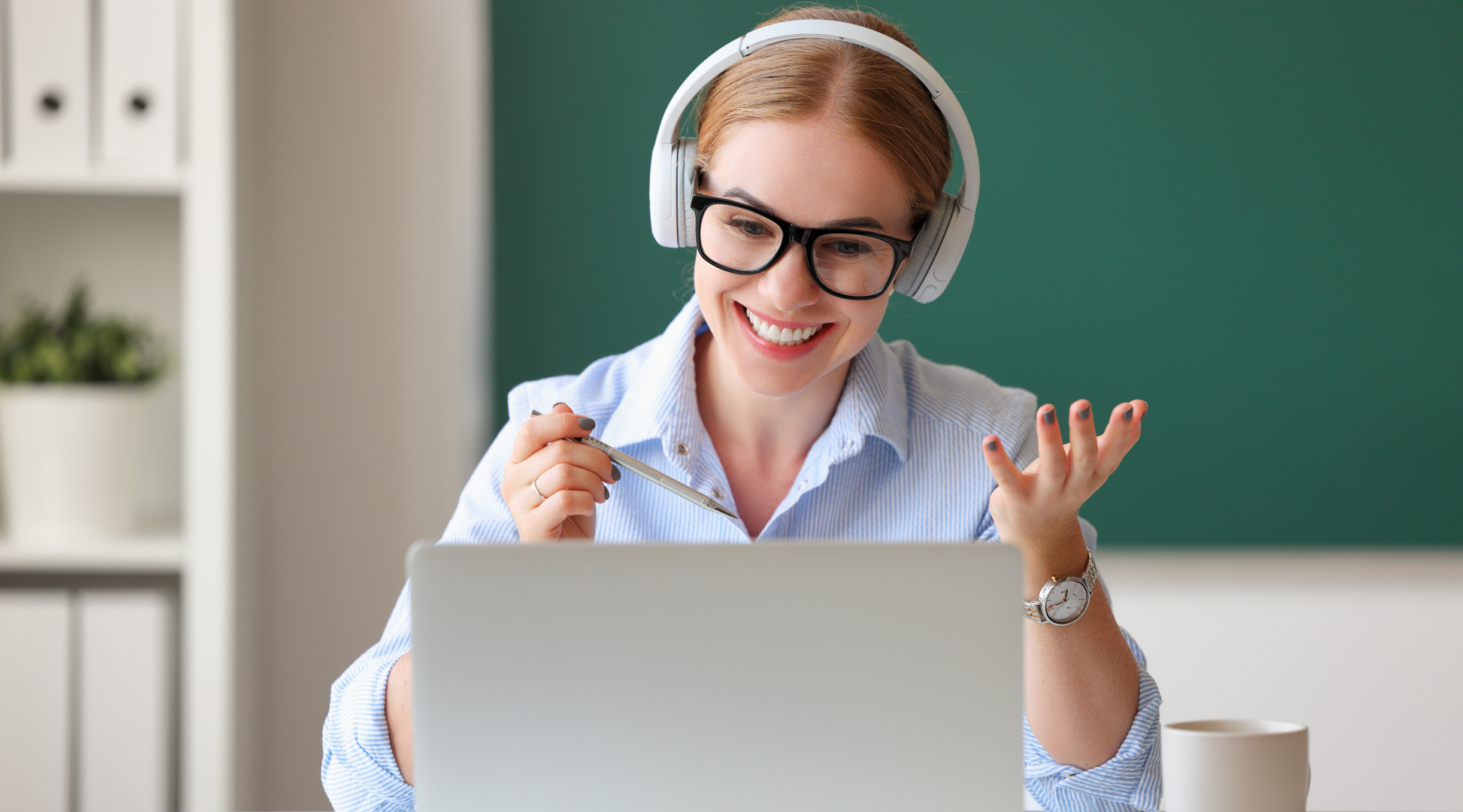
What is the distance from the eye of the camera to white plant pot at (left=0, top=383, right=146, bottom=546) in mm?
1777

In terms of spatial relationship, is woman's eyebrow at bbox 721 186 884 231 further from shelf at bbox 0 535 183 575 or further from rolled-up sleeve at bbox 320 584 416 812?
shelf at bbox 0 535 183 575

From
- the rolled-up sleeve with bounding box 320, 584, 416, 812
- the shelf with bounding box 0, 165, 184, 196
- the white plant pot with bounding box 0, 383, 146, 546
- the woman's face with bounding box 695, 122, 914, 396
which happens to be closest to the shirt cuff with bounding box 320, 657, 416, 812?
the rolled-up sleeve with bounding box 320, 584, 416, 812

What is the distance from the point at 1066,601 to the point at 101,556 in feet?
5.05

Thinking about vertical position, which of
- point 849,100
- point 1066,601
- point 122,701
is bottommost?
point 122,701

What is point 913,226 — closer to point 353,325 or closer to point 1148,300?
point 1148,300

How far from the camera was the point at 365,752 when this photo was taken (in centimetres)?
100

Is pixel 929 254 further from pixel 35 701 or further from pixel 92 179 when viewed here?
pixel 35 701

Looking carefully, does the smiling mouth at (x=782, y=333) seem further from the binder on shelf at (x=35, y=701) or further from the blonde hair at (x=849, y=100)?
the binder on shelf at (x=35, y=701)

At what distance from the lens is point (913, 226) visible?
114cm

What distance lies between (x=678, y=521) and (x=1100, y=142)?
49.1 inches

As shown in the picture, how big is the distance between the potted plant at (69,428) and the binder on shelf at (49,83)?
10.2 inches

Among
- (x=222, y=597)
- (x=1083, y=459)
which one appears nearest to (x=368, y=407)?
(x=222, y=597)

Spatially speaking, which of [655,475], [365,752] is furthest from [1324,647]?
[365,752]

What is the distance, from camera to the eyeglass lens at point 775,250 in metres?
1.08
